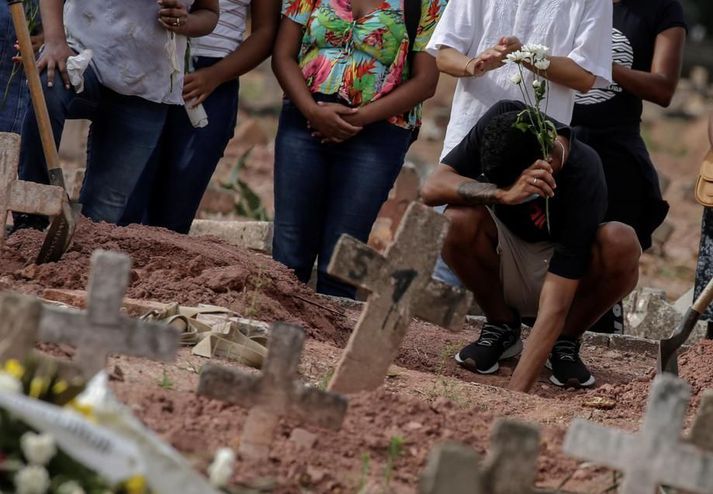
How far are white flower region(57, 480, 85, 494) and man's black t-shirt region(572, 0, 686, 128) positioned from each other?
13.6ft

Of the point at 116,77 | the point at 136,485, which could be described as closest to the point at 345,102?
the point at 116,77

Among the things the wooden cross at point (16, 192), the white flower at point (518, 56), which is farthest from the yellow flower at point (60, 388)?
the white flower at point (518, 56)

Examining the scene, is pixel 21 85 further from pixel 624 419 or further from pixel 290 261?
pixel 624 419

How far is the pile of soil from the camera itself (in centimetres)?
548

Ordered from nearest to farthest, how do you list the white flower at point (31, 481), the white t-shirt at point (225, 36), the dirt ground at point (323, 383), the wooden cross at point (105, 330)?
the white flower at point (31, 481), the wooden cross at point (105, 330), the dirt ground at point (323, 383), the white t-shirt at point (225, 36)

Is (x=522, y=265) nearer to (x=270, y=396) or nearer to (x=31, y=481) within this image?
(x=270, y=396)

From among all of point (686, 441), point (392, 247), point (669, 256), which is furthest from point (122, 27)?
point (669, 256)

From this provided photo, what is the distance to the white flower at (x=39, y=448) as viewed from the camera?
282cm

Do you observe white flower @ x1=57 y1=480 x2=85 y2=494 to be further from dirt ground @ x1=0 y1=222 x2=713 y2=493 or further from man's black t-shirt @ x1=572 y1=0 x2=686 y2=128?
man's black t-shirt @ x1=572 y1=0 x2=686 y2=128

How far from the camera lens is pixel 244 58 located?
635 cm

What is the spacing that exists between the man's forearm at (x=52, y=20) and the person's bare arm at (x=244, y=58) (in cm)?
63

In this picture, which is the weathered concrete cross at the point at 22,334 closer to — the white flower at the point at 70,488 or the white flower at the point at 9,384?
the white flower at the point at 9,384

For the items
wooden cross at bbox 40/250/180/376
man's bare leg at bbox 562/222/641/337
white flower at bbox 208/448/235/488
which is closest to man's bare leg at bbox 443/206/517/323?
man's bare leg at bbox 562/222/641/337

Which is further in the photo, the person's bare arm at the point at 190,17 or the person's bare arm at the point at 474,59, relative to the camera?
the person's bare arm at the point at 190,17
